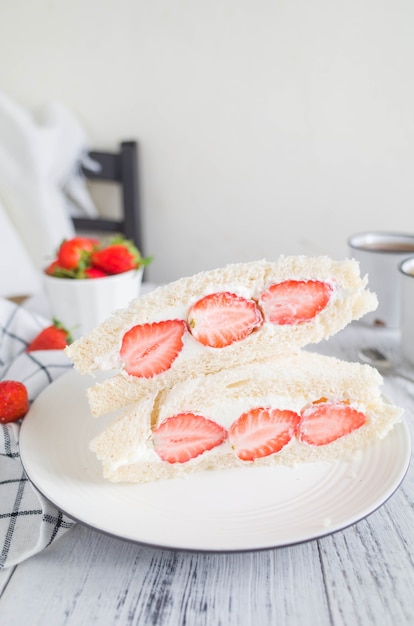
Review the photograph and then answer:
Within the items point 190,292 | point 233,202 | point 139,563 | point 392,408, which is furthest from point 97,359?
point 233,202

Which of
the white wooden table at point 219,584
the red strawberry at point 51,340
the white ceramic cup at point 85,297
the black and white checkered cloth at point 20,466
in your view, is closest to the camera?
the white wooden table at point 219,584

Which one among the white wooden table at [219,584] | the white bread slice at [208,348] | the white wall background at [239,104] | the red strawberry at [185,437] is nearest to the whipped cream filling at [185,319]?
the white bread slice at [208,348]

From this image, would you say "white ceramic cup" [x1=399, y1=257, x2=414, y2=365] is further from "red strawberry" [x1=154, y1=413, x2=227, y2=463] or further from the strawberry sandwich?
"red strawberry" [x1=154, y1=413, x2=227, y2=463]

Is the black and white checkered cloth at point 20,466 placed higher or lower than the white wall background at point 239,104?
lower

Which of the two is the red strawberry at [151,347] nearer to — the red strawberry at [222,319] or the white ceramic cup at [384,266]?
the red strawberry at [222,319]

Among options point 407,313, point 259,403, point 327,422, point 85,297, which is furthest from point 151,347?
point 407,313

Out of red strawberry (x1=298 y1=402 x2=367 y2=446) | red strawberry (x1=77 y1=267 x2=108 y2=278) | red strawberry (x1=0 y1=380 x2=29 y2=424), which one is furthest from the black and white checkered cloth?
red strawberry (x1=298 y1=402 x2=367 y2=446)

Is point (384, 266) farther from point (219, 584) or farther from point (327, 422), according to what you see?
point (219, 584)
